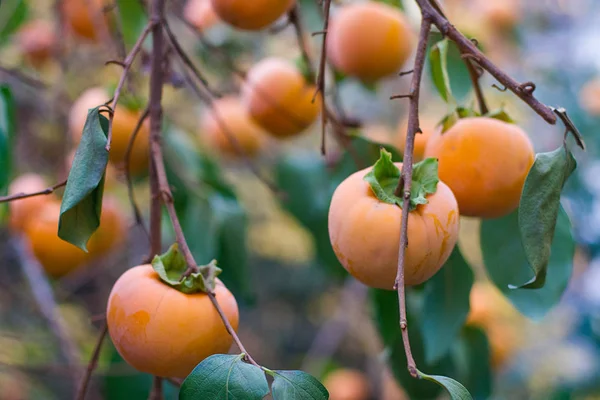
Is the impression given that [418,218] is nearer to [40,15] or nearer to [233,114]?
[233,114]

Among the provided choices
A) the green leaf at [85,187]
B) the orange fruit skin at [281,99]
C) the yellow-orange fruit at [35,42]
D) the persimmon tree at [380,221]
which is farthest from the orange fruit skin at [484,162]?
the yellow-orange fruit at [35,42]

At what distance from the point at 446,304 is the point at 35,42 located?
42.5 inches

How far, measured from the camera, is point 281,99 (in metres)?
0.90

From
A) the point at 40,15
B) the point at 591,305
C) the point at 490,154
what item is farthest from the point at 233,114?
the point at 591,305

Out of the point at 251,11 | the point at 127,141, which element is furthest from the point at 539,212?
the point at 127,141

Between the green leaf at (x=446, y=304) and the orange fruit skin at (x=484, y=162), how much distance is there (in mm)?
148

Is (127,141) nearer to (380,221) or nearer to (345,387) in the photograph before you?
(380,221)

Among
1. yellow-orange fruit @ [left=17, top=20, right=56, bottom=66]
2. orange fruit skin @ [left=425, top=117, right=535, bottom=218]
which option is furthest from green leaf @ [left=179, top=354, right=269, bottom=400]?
yellow-orange fruit @ [left=17, top=20, right=56, bottom=66]

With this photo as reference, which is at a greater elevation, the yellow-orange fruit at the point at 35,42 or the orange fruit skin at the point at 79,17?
the orange fruit skin at the point at 79,17

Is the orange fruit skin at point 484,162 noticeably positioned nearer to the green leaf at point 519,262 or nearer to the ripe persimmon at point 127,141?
the green leaf at point 519,262

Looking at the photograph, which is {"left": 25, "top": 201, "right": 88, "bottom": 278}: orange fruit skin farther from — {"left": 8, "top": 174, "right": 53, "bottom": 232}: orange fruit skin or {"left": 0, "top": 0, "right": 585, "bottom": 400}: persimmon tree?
{"left": 0, "top": 0, "right": 585, "bottom": 400}: persimmon tree

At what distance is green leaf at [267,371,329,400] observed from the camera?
0.37 m

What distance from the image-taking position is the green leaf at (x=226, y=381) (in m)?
0.37

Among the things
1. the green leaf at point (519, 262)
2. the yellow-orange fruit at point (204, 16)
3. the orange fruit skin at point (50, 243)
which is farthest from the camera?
the yellow-orange fruit at point (204, 16)
